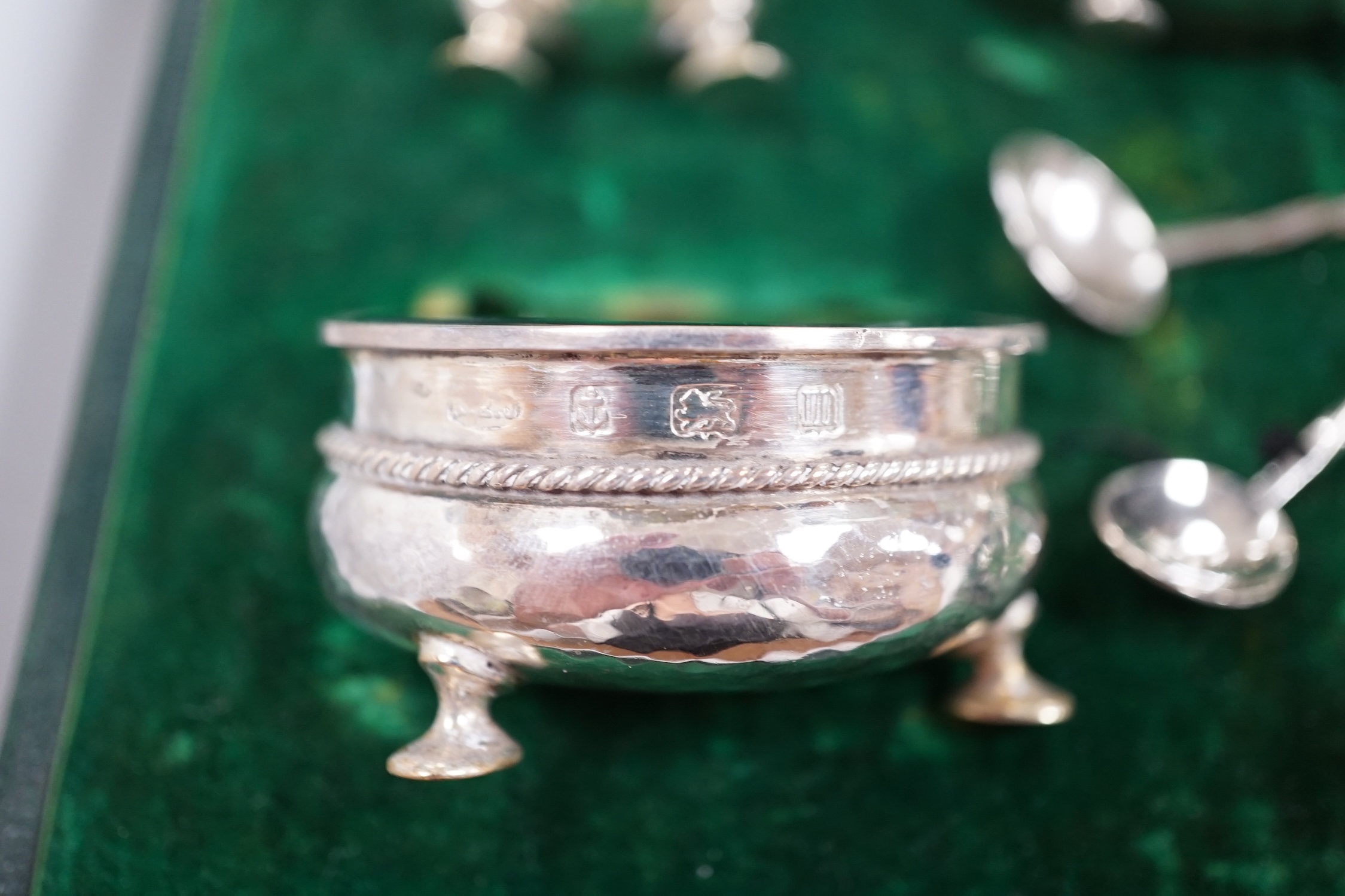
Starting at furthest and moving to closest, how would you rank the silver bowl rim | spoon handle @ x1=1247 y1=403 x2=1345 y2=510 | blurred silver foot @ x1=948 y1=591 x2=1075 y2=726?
spoon handle @ x1=1247 y1=403 x2=1345 y2=510 → blurred silver foot @ x1=948 y1=591 x2=1075 y2=726 → the silver bowl rim

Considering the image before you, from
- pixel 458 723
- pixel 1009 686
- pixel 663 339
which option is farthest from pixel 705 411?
pixel 1009 686

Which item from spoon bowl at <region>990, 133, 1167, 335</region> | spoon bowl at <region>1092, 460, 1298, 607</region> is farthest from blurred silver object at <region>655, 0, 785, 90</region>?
spoon bowl at <region>1092, 460, 1298, 607</region>

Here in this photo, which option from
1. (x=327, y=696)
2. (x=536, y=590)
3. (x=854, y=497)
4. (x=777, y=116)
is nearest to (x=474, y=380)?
(x=536, y=590)

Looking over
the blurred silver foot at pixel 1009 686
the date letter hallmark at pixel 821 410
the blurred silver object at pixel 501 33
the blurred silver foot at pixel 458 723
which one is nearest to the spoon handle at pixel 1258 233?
the blurred silver foot at pixel 1009 686

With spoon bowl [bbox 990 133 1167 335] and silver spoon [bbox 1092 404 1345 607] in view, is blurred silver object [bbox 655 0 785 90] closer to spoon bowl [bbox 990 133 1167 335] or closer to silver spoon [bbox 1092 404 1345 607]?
spoon bowl [bbox 990 133 1167 335]

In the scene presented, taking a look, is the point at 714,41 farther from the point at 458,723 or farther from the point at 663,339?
the point at 458,723

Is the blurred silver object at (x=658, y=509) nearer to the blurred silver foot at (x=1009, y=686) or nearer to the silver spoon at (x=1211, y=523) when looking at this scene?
the blurred silver foot at (x=1009, y=686)
